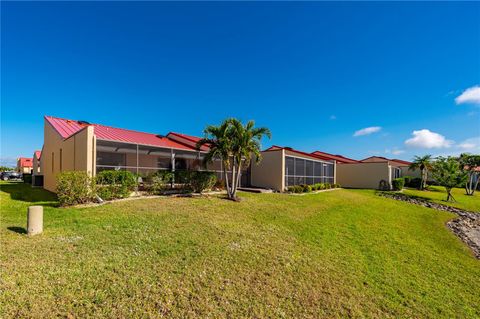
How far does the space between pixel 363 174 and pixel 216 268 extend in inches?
1228

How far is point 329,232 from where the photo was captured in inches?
385

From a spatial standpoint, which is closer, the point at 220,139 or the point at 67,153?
the point at 220,139

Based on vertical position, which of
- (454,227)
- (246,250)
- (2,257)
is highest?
(2,257)

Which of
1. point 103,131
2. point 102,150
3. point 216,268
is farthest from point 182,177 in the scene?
point 216,268

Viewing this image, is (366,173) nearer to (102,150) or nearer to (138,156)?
(138,156)

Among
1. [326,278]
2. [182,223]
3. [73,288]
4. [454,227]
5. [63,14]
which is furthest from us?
[454,227]

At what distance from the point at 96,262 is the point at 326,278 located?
213 inches

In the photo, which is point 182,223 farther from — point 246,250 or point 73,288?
point 73,288

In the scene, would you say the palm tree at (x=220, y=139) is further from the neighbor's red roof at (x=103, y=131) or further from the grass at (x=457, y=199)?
the grass at (x=457, y=199)

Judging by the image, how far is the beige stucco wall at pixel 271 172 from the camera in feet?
64.6

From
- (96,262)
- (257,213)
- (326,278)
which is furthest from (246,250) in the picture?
(257,213)

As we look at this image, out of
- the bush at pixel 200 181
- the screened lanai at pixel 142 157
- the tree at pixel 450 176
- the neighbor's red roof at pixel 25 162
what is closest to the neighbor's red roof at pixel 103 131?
the screened lanai at pixel 142 157

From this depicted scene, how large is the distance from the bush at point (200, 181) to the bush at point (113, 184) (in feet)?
12.5

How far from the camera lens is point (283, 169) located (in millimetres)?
19703
